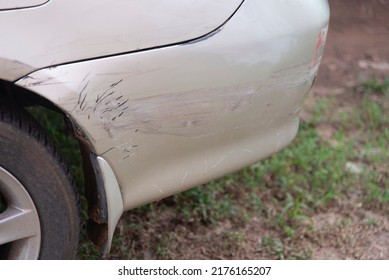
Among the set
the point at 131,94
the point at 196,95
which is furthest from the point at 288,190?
the point at 131,94

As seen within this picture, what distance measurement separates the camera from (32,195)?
7.77 feet

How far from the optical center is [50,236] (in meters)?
2.48

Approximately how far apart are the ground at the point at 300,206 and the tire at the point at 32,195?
1.97 feet

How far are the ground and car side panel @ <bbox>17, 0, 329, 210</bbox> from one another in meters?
0.67

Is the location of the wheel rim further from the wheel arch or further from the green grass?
the green grass

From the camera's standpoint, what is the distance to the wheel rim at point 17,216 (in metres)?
2.33

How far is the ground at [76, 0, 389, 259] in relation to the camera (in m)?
3.26

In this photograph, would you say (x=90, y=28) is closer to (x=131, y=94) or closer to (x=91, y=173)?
(x=131, y=94)

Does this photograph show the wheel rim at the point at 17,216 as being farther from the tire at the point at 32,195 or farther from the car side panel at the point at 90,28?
the car side panel at the point at 90,28

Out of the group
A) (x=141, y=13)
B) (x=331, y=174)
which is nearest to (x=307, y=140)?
(x=331, y=174)

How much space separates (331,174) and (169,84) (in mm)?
1733

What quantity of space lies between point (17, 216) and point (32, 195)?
89 mm

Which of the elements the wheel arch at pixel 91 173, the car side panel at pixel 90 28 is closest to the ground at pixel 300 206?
the wheel arch at pixel 91 173

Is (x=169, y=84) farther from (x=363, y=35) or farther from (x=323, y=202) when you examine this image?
(x=363, y=35)
